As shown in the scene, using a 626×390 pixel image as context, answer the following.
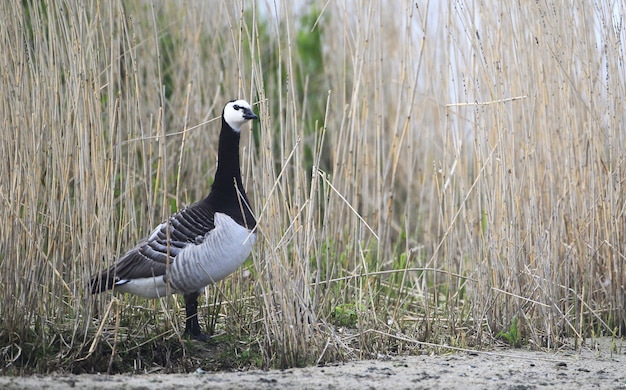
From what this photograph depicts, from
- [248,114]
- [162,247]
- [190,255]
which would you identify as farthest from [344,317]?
[248,114]

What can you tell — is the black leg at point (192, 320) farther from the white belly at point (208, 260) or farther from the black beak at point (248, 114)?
the black beak at point (248, 114)

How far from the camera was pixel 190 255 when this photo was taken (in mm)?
4316

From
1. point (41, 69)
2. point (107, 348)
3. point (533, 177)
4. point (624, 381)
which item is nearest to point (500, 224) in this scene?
point (533, 177)

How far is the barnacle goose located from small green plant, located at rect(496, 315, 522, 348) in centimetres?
143

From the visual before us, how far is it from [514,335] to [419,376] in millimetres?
892

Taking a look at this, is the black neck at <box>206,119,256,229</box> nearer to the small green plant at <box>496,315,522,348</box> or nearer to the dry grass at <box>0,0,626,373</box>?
the dry grass at <box>0,0,626,373</box>

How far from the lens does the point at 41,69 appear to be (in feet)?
Answer: 13.7

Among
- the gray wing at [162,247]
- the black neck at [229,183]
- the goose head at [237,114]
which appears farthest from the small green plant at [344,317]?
the goose head at [237,114]

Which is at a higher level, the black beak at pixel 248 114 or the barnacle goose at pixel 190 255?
the black beak at pixel 248 114

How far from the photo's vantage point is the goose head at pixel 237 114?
444cm

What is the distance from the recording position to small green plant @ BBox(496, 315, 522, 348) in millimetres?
4574

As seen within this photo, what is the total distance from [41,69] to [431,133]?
12.4ft

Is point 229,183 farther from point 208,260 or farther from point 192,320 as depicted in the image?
point 192,320

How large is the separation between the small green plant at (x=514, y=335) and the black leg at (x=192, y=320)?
5.14ft
